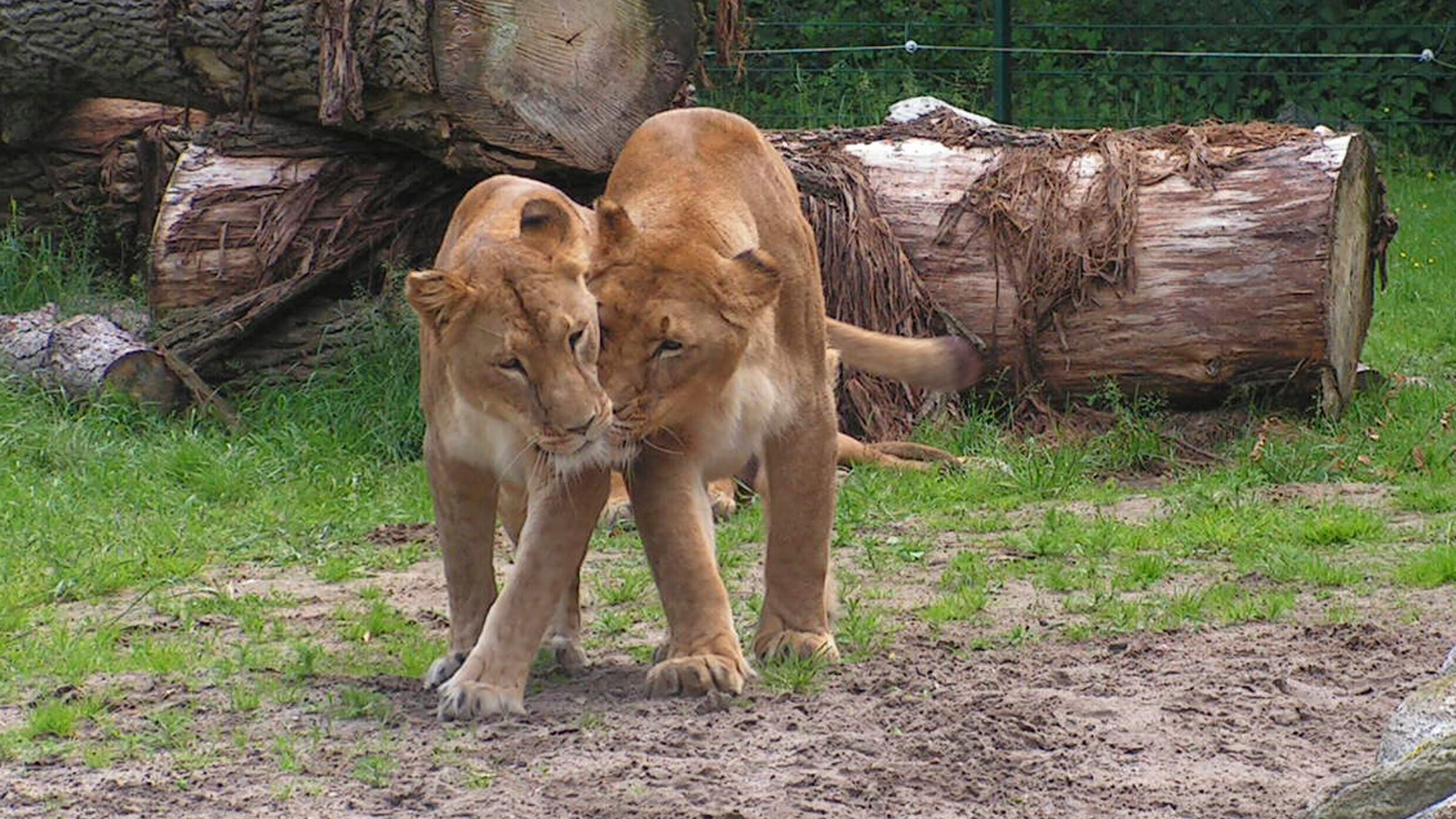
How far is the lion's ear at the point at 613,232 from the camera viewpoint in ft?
15.7

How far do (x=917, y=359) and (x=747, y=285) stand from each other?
1079mm

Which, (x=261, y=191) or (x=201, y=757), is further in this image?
(x=261, y=191)

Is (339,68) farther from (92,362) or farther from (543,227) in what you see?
(543,227)

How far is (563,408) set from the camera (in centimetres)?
449

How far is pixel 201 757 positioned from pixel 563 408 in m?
1.11

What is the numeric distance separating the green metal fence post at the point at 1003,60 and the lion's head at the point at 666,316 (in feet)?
31.4

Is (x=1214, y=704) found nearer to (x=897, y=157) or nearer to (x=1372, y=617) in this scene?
(x=1372, y=617)

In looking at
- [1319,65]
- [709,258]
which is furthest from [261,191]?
[1319,65]

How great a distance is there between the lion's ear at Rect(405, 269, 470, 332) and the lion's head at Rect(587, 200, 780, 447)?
0.31m

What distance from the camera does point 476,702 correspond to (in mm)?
4805

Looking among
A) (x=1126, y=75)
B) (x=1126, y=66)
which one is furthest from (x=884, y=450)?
(x=1126, y=66)

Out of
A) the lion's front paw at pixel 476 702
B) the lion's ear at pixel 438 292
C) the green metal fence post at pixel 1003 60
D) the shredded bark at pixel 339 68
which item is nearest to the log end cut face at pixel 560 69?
the shredded bark at pixel 339 68

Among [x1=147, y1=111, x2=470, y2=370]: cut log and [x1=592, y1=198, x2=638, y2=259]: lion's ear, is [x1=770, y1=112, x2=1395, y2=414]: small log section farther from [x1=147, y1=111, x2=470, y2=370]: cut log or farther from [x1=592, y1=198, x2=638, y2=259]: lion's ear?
[x1=592, y1=198, x2=638, y2=259]: lion's ear

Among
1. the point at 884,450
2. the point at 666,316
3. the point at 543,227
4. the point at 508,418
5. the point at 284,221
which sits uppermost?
the point at 543,227
